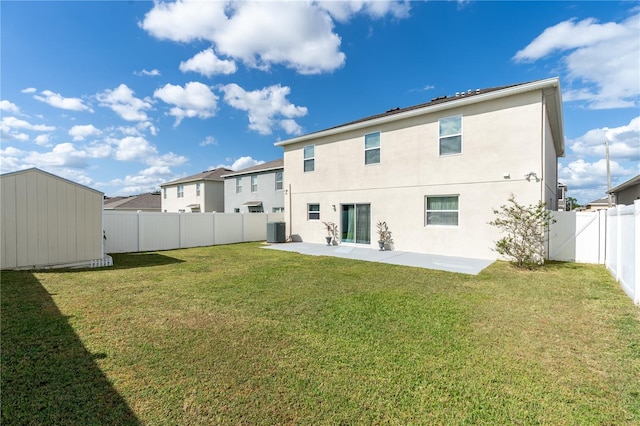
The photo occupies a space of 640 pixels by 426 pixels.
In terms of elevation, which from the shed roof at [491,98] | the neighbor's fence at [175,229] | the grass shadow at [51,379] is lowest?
the grass shadow at [51,379]

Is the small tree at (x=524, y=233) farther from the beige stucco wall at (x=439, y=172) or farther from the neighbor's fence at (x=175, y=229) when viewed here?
the neighbor's fence at (x=175, y=229)

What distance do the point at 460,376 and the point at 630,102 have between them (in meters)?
19.8

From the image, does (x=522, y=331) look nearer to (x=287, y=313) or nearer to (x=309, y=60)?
(x=287, y=313)

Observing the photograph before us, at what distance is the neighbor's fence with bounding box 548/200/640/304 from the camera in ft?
21.7

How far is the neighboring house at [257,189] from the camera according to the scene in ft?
70.9

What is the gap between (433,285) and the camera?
6.58 metres

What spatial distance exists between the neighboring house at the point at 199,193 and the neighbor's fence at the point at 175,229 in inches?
471

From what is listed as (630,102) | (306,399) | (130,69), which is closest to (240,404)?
(306,399)

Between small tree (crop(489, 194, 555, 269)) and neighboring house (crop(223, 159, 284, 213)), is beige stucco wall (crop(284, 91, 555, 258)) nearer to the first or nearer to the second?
small tree (crop(489, 194, 555, 269))

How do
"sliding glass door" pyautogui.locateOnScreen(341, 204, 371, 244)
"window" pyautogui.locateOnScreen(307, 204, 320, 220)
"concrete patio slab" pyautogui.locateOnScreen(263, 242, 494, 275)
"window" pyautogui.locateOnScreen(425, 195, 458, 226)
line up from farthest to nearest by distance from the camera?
"window" pyautogui.locateOnScreen(307, 204, 320, 220)
"sliding glass door" pyautogui.locateOnScreen(341, 204, 371, 244)
"window" pyautogui.locateOnScreen(425, 195, 458, 226)
"concrete patio slab" pyautogui.locateOnScreen(263, 242, 494, 275)

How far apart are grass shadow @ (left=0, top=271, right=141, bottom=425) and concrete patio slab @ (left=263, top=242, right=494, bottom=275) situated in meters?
8.04

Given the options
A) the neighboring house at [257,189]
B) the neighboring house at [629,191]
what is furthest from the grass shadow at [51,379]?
the neighboring house at [629,191]

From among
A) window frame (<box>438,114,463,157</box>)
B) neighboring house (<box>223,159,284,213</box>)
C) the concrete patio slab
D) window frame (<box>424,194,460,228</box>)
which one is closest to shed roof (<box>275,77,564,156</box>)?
window frame (<box>438,114,463,157</box>)

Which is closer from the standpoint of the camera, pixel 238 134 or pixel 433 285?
pixel 433 285
